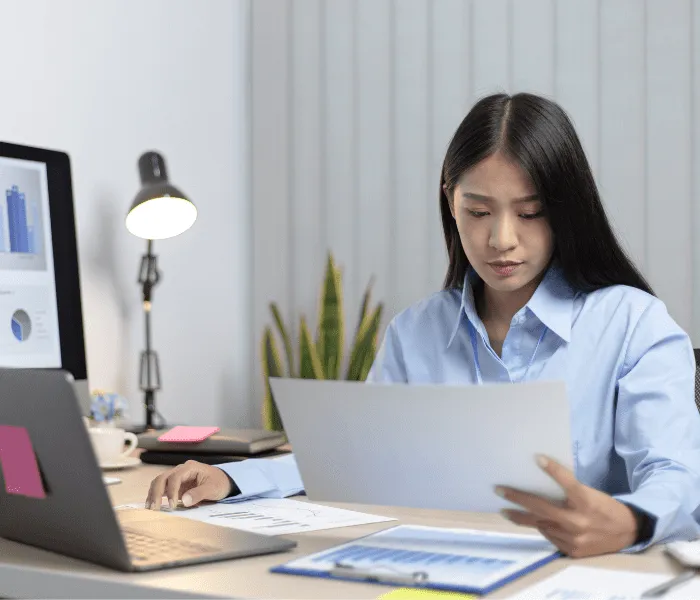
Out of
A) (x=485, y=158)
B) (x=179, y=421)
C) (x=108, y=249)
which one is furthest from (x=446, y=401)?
(x=179, y=421)

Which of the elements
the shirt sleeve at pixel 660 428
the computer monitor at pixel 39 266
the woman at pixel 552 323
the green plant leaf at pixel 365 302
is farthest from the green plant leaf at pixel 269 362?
the shirt sleeve at pixel 660 428

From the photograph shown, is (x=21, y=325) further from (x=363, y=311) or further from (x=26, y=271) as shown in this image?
(x=363, y=311)

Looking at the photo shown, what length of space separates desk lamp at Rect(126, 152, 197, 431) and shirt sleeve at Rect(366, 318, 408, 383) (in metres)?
0.76

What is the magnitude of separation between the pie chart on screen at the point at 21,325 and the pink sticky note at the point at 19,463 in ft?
2.46

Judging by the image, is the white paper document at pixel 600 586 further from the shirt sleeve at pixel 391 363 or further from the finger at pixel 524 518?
the shirt sleeve at pixel 391 363

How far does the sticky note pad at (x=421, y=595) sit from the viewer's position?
0.86m

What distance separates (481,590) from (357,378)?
78.4 inches

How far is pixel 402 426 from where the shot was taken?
40.3 inches

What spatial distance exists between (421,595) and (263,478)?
24.3 inches

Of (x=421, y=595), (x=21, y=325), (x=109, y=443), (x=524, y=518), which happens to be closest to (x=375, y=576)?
(x=421, y=595)

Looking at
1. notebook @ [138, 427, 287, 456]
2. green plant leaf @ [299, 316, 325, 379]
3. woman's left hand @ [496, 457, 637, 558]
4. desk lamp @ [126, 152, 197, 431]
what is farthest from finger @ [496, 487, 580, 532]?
green plant leaf @ [299, 316, 325, 379]

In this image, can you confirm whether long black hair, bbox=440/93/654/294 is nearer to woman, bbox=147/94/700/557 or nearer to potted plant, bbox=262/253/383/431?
woman, bbox=147/94/700/557

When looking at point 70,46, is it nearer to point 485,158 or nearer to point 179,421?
point 179,421

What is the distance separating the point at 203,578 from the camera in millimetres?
928
